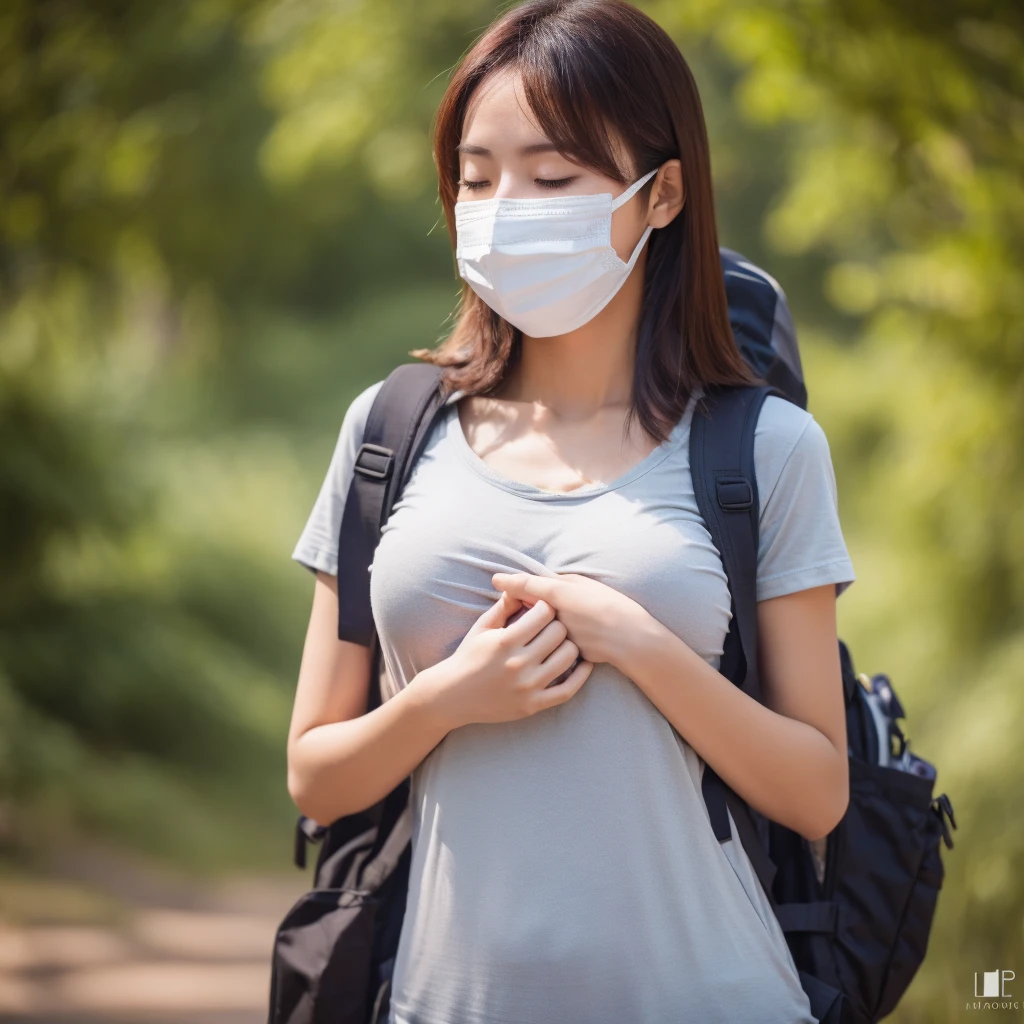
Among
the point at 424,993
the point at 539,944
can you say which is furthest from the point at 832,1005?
the point at 424,993

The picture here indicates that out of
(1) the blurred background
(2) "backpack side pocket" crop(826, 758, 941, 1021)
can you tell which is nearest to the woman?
(2) "backpack side pocket" crop(826, 758, 941, 1021)

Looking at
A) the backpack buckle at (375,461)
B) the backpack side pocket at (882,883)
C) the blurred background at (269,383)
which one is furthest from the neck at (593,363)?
the blurred background at (269,383)

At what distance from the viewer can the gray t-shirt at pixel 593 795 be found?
1.47 metres

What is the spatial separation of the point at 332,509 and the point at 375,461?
0.33 feet

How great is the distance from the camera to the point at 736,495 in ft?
5.02

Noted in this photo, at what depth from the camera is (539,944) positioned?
147 centimetres

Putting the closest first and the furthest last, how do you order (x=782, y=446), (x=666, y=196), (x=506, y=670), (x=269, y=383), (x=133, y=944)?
(x=506, y=670), (x=782, y=446), (x=666, y=196), (x=133, y=944), (x=269, y=383)

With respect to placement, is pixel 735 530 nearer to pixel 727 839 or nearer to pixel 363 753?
pixel 727 839

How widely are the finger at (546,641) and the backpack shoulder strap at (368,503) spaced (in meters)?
0.29

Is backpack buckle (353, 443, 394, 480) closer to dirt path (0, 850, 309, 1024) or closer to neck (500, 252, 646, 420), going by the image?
neck (500, 252, 646, 420)

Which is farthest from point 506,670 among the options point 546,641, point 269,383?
point 269,383

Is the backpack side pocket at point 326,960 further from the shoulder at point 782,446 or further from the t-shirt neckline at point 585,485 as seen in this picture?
the shoulder at point 782,446

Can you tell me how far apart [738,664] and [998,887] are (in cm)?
180

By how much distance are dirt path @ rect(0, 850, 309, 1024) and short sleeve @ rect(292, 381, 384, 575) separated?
2619mm
